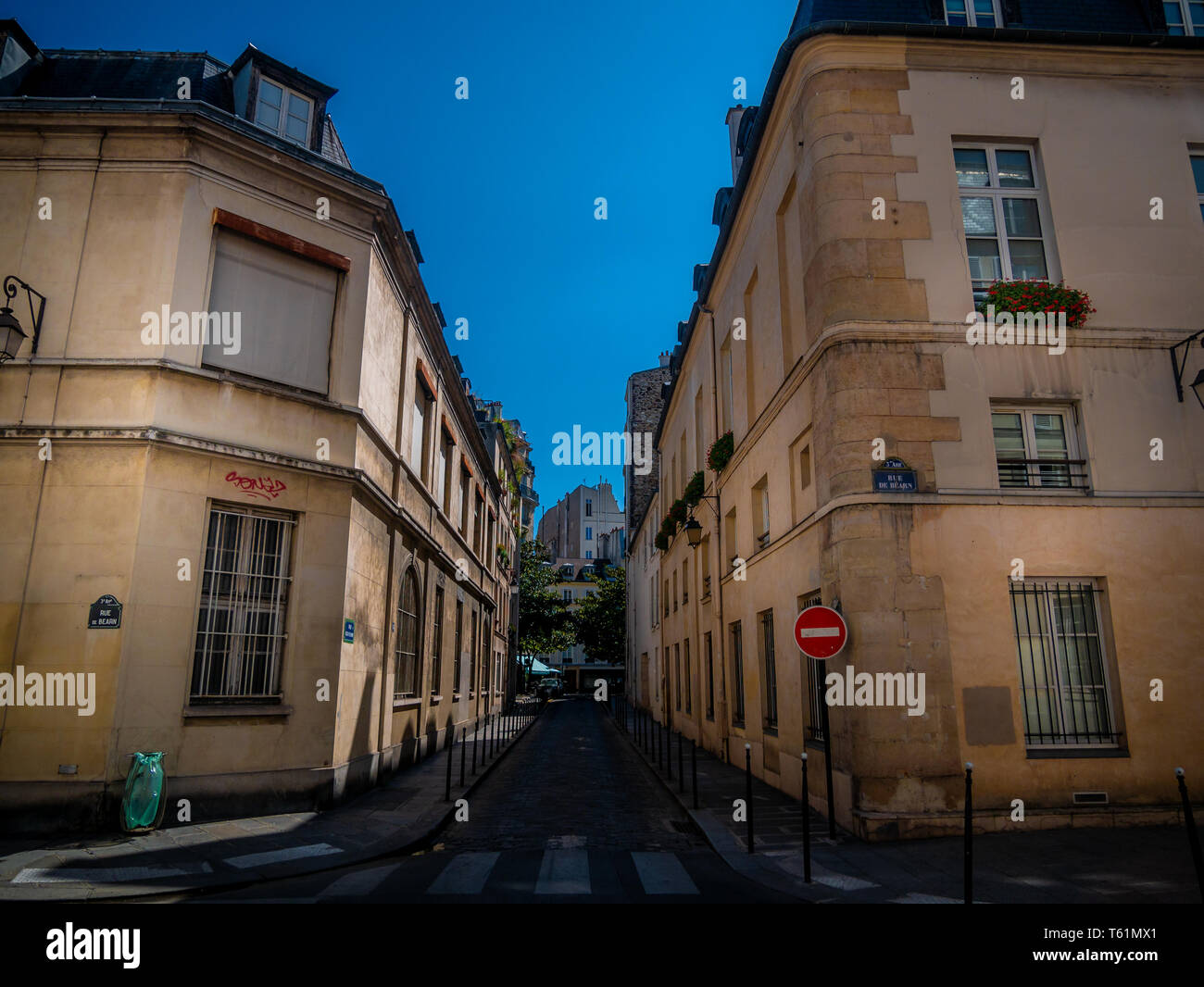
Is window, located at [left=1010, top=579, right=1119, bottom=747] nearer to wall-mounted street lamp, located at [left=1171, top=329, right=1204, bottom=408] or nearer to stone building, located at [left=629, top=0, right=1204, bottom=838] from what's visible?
stone building, located at [left=629, top=0, right=1204, bottom=838]

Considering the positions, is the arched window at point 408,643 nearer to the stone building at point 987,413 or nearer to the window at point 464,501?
the window at point 464,501

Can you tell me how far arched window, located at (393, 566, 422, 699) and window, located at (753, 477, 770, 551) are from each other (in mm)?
6745

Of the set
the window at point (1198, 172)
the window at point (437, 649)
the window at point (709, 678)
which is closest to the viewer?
the window at point (1198, 172)

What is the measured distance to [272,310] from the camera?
35.6 ft

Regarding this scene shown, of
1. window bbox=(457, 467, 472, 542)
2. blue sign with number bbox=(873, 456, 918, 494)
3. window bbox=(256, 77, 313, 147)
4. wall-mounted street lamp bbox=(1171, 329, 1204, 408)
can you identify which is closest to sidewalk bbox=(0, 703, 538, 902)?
blue sign with number bbox=(873, 456, 918, 494)

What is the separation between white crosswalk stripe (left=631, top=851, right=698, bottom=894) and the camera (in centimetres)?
629

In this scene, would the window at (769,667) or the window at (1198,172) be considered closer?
the window at (1198,172)

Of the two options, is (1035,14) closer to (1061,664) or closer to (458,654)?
(1061,664)

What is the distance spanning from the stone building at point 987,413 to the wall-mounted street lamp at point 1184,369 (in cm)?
4

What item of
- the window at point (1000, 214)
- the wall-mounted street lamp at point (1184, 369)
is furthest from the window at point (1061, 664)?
the window at point (1000, 214)

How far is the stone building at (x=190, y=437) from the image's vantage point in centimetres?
882

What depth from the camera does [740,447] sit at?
48.0 feet

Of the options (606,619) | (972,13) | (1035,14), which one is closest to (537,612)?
(606,619)
